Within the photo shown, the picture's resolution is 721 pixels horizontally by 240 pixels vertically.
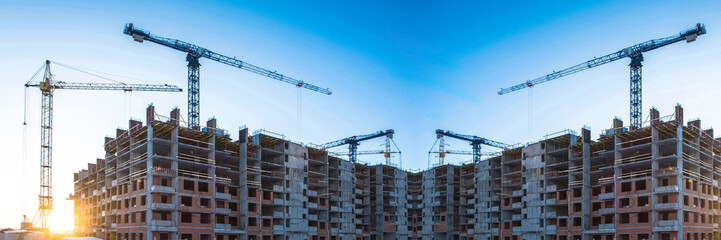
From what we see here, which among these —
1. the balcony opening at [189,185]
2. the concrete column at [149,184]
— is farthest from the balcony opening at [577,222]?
the concrete column at [149,184]

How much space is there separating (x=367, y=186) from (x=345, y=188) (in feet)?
40.3

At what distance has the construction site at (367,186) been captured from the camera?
84.3m

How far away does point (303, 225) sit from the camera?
10725cm

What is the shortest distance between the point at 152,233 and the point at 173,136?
14937 millimetres

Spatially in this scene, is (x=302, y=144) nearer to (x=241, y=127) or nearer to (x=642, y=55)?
(x=241, y=127)

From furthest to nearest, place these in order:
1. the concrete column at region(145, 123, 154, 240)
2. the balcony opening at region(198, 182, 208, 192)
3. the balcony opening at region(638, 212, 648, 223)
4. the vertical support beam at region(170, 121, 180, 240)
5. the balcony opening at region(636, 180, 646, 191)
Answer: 1. the balcony opening at region(198, 182, 208, 192)
2. the balcony opening at region(636, 180, 646, 191)
3. the balcony opening at region(638, 212, 648, 223)
4. the vertical support beam at region(170, 121, 180, 240)
5. the concrete column at region(145, 123, 154, 240)

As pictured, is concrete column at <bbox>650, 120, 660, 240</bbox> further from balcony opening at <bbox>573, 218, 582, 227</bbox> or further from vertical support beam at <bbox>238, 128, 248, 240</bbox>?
vertical support beam at <bbox>238, 128, 248, 240</bbox>

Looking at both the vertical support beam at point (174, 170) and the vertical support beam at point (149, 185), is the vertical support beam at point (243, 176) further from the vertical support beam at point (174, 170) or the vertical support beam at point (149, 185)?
the vertical support beam at point (149, 185)

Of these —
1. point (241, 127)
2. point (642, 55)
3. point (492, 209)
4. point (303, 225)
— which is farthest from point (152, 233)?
point (642, 55)

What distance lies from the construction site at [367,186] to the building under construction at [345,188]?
0.21m

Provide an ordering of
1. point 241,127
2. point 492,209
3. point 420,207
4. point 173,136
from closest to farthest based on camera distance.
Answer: point 173,136 → point 241,127 → point 492,209 → point 420,207

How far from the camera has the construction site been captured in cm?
8431

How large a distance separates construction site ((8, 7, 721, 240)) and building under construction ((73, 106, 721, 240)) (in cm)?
21

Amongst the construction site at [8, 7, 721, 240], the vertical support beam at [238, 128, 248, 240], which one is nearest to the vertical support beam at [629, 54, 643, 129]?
the construction site at [8, 7, 721, 240]
